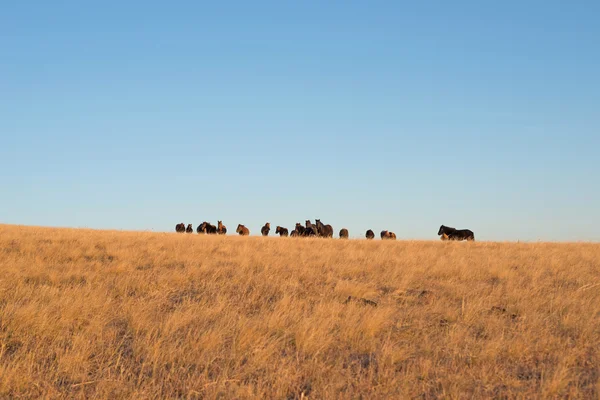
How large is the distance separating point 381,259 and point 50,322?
933 centimetres

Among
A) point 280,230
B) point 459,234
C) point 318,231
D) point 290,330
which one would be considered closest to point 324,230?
point 318,231

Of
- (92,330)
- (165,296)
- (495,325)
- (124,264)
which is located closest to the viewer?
→ (92,330)

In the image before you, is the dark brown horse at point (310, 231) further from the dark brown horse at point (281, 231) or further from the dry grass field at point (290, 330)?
the dry grass field at point (290, 330)

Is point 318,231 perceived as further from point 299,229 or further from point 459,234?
point 459,234

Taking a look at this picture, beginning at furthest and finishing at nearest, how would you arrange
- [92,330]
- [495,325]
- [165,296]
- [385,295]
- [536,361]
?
[385,295] → [165,296] → [495,325] → [92,330] → [536,361]

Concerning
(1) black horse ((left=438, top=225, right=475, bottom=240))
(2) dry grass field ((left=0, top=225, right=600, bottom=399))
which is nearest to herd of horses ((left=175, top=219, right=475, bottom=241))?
(1) black horse ((left=438, top=225, right=475, bottom=240))

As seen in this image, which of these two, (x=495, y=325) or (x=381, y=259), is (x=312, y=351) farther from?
(x=381, y=259)

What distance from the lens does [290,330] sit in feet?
25.7

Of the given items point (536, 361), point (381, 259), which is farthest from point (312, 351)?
point (381, 259)

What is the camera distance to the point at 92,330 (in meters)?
7.74

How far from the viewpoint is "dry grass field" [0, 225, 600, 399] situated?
235 inches

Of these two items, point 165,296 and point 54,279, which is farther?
point 54,279

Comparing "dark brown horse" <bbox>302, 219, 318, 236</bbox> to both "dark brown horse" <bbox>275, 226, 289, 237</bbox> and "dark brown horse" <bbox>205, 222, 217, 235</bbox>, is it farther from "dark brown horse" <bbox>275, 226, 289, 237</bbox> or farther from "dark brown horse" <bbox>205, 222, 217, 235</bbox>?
"dark brown horse" <bbox>205, 222, 217, 235</bbox>

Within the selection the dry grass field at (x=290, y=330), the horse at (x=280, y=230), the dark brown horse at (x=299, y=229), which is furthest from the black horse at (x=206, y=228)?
the dry grass field at (x=290, y=330)
